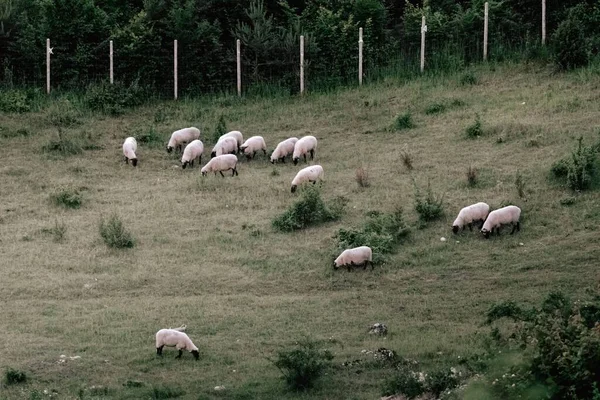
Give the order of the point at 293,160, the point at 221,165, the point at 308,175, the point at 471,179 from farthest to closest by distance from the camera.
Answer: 1. the point at 293,160
2. the point at 221,165
3. the point at 308,175
4. the point at 471,179

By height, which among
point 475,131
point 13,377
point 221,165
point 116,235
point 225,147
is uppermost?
point 475,131

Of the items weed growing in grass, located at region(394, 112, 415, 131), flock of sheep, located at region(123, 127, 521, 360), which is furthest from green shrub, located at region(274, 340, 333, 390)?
weed growing in grass, located at region(394, 112, 415, 131)

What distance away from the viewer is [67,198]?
1200 inches

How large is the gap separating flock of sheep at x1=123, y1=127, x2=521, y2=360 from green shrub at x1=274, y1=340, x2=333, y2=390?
5.63 metres

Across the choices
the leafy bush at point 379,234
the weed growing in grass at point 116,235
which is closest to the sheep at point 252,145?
the weed growing in grass at point 116,235

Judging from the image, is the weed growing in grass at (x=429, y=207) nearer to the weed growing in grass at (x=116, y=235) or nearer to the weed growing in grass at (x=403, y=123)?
the weed growing in grass at (x=116, y=235)

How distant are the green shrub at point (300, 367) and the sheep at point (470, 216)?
7.53 meters

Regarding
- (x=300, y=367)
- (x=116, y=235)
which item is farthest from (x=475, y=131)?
(x=300, y=367)

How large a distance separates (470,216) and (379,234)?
6.32 feet

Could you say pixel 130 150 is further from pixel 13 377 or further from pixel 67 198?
pixel 13 377

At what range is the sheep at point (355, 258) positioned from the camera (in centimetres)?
2538

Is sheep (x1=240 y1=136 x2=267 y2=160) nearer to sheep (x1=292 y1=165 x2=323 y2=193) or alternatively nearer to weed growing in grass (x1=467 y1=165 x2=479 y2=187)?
sheep (x1=292 y1=165 x2=323 y2=193)

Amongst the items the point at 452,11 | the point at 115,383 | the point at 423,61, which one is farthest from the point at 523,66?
the point at 115,383

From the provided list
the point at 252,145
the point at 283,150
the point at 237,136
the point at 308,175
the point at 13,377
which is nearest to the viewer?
the point at 13,377
